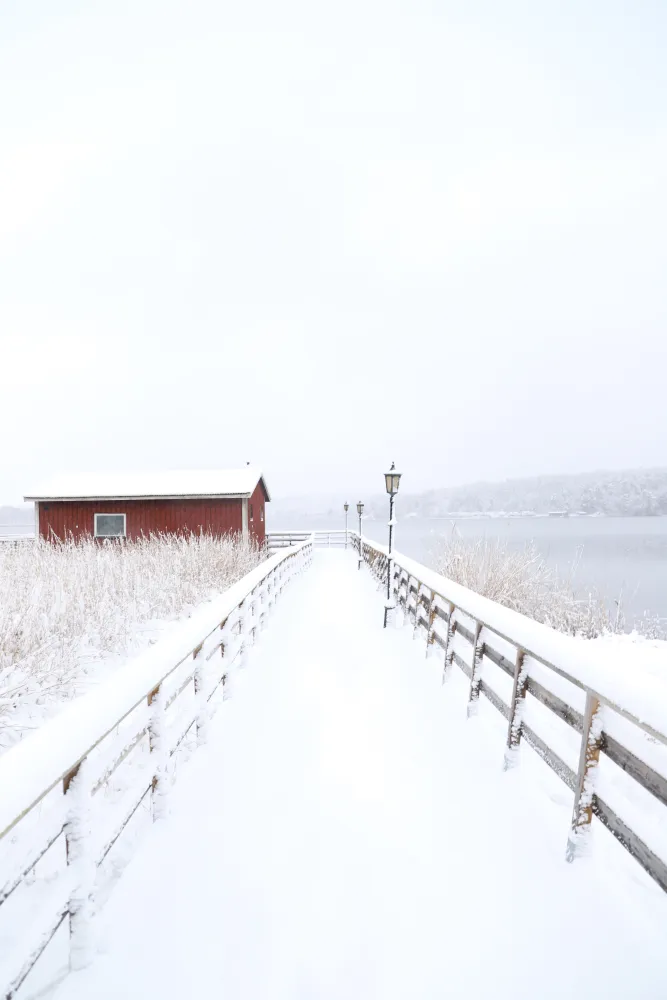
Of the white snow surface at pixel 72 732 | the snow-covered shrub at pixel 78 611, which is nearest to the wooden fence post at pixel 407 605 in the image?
the snow-covered shrub at pixel 78 611

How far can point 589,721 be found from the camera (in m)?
2.38

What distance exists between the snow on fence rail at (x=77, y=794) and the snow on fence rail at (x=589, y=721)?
2.24 metres

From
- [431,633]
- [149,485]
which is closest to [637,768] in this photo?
[431,633]

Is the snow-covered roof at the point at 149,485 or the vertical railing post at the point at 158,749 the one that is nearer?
the vertical railing post at the point at 158,749

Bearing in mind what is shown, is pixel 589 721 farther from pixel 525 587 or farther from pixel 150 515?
pixel 150 515

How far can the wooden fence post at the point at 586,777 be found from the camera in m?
2.38

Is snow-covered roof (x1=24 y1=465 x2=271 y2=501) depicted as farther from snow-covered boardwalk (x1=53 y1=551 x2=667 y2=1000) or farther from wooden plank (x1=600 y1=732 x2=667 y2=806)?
wooden plank (x1=600 y1=732 x2=667 y2=806)

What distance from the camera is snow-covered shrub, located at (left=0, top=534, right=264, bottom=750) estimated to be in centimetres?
479

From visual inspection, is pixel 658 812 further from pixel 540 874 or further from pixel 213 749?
pixel 213 749

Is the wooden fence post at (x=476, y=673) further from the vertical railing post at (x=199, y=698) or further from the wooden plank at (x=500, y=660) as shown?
the vertical railing post at (x=199, y=698)

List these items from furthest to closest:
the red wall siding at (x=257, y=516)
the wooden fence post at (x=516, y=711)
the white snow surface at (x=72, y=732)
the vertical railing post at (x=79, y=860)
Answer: the red wall siding at (x=257, y=516) → the wooden fence post at (x=516, y=711) → the vertical railing post at (x=79, y=860) → the white snow surface at (x=72, y=732)

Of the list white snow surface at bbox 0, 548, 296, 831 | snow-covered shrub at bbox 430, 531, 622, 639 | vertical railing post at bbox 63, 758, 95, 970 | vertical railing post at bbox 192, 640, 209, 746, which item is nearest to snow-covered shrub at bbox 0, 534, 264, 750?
vertical railing post at bbox 192, 640, 209, 746

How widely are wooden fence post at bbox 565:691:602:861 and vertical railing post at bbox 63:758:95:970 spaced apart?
2.26m

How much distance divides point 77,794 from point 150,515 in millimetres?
19364
